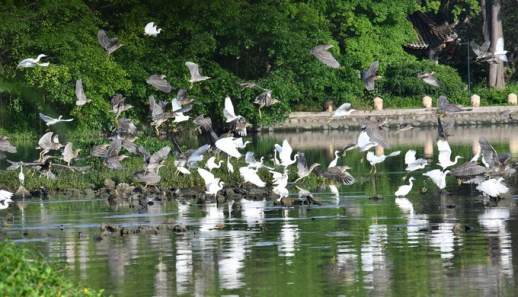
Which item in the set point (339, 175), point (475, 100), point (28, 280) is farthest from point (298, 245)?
point (475, 100)

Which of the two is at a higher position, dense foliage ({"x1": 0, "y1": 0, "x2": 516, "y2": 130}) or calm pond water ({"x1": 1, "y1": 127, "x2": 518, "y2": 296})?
dense foliage ({"x1": 0, "y1": 0, "x2": 516, "y2": 130})

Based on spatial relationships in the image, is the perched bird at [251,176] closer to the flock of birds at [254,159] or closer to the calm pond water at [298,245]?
the flock of birds at [254,159]

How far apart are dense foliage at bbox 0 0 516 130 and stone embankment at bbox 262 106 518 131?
2.97 feet

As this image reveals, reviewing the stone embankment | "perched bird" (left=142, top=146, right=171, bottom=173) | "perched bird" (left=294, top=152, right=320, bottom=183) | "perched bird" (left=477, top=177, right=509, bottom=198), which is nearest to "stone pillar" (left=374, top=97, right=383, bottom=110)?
the stone embankment

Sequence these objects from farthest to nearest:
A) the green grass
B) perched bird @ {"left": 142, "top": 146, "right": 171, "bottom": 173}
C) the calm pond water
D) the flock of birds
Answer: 1. perched bird @ {"left": 142, "top": 146, "right": 171, "bottom": 173}
2. the flock of birds
3. the calm pond water
4. the green grass

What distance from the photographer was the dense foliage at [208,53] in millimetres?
57344

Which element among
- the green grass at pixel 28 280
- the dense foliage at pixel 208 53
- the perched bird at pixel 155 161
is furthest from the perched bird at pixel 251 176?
the dense foliage at pixel 208 53

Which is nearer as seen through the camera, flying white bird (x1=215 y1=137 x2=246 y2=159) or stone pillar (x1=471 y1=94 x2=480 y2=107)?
flying white bird (x1=215 y1=137 x2=246 y2=159)

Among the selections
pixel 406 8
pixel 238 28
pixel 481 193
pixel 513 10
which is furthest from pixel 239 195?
pixel 513 10

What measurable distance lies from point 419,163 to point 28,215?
806cm

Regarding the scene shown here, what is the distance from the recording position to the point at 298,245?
2664 cm

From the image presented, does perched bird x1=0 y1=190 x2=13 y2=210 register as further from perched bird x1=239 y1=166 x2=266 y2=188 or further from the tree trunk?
the tree trunk

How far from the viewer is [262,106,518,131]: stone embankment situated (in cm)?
7231

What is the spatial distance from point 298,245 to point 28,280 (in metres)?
9.54
